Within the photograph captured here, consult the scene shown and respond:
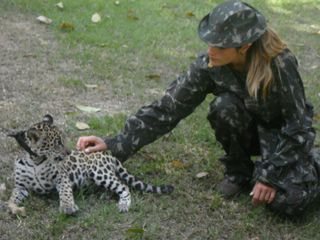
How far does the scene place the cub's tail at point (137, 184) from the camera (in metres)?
4.13

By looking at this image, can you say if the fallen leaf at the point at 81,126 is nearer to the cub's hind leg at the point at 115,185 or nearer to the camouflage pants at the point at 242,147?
the cub's hind leg at the point at 115,185

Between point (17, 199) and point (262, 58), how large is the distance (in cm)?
166

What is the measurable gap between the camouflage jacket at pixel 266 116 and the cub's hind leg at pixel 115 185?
25 cm

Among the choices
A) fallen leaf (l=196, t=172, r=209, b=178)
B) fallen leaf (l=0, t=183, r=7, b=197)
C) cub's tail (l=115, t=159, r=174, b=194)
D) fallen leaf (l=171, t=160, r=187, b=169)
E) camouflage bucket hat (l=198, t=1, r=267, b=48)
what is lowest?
fallen leaf (l=171, t=160, r=187, b=169)

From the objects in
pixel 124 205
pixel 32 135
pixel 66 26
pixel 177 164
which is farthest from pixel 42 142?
pixel 66 26

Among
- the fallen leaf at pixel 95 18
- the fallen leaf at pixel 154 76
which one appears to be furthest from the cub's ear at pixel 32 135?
the fallen leaf at pixel 95 18

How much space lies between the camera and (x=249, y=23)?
3637 mm

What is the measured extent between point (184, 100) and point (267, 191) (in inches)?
31.2

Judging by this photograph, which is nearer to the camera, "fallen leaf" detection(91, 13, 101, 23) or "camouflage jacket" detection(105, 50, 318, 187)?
"camouflage jacket" detection(105, 50, 318, 187)

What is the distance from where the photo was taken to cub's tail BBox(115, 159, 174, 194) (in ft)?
13.6

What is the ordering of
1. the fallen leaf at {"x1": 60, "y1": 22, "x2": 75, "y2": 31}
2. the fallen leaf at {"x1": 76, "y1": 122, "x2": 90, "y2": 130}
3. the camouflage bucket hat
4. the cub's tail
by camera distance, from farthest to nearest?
the fallen leaf at {"x1": 60, "y1": 22, "x2": 75, "y2": 31} → the fallen leaf at {"x1": 76, "y1": 122, "x2": 90, "y2": 130} → the cub's tail → the camouflage bucket hat

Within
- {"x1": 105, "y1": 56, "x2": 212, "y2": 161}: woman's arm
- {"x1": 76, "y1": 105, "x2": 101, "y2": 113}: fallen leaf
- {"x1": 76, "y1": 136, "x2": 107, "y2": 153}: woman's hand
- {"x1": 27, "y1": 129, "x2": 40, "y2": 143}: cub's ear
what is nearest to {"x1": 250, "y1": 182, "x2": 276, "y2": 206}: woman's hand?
{"x1": 105, "y1": 56, "x2": 212, "y2": 161}: woman's arm

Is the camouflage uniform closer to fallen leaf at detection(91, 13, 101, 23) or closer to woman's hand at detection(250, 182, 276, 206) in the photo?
woman's hand at detection(250, 182, 276, 206)

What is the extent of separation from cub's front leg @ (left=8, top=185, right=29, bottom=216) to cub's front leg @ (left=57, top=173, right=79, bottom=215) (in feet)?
Answer: 0.72
